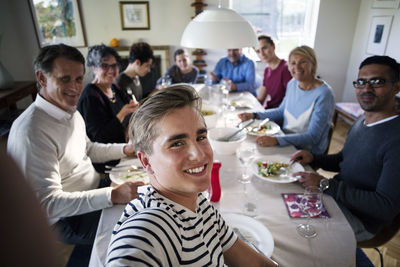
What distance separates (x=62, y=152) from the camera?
1308 millimetres

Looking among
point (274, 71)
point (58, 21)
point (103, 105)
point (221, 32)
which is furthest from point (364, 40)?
point (58, 21)

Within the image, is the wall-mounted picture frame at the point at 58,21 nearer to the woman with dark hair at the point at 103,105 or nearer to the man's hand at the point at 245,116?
the woman with dark hair at the point at 103,105

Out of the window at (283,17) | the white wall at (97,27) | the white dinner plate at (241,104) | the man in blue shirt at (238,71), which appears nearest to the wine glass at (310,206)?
the white dinner plate at (241,104)

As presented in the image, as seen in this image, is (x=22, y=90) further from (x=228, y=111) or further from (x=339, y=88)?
(x=339, y=88)

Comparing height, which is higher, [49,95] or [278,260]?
[49,95]

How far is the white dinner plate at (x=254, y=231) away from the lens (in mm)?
913

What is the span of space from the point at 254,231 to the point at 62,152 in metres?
0.99

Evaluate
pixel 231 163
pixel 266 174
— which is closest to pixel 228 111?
pixel 231 163

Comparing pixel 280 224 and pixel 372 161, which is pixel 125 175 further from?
pixel 372 161

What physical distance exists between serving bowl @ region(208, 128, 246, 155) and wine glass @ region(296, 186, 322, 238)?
51 cm

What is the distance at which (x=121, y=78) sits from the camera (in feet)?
8.34

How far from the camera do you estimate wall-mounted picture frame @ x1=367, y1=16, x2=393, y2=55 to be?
135 inches

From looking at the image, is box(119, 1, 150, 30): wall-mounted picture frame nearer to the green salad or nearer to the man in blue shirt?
the man in blue shirt

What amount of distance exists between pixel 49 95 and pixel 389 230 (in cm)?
182
